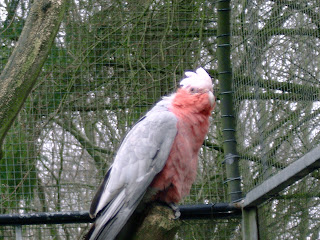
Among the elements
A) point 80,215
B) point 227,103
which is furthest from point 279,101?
point 80,215

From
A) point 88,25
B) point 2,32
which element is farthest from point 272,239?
point 2,32

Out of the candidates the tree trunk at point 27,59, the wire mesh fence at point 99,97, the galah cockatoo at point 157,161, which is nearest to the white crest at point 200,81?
the galah cockatoo at point 157,161

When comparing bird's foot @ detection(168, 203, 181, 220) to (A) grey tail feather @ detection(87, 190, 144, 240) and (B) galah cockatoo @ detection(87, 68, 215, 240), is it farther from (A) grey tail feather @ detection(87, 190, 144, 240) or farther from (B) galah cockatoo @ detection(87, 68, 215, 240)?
(A) grey tail feather @ detection(87, 190, 144, 240)

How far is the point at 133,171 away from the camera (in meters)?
2.48

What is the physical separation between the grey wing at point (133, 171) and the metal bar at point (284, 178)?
2.00 feet

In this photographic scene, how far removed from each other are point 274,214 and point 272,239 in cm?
15

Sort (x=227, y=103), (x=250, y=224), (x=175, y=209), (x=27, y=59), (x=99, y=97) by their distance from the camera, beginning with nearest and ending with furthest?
(x=27, y=59)
(x=175, y=209)
(x=250, y=224)
(x=227, y=103)
(x=99, y=97)

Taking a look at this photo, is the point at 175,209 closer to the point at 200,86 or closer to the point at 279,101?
the point at 200,86

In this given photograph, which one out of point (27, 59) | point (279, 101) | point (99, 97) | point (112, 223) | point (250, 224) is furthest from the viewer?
point (99, 97)

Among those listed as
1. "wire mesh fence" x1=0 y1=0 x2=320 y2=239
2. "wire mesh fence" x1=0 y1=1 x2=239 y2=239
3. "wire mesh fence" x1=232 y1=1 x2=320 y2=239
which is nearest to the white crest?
"wire mesh fence" x1=232 y1=1 x2=320 y2=239

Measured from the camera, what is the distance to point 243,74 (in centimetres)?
325

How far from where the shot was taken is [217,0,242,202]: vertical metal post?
129 inches

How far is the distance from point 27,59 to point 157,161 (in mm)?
806

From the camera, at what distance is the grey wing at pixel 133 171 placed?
2.35 m
